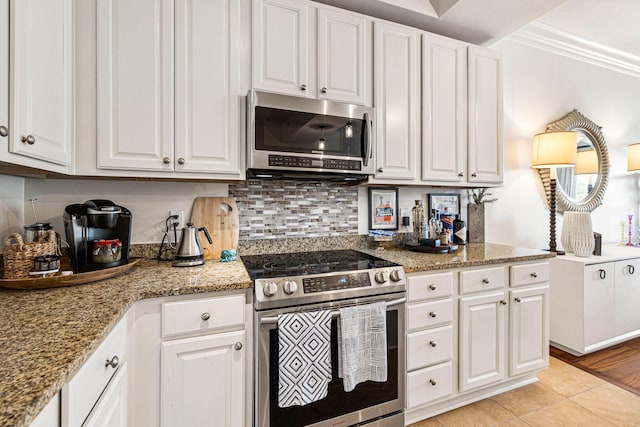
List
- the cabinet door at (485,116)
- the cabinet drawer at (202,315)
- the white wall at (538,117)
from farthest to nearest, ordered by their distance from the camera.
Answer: the white wall at (538,117), the cabinet door at (485,116), the cabinet drawer at (202,315)

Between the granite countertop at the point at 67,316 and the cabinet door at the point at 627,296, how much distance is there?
1800mm

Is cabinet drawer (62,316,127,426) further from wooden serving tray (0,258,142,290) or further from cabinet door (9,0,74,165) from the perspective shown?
cabinet door (9,0,74,165)

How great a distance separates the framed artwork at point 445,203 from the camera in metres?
2.51

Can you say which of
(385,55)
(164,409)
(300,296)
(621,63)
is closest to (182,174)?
(300,296)

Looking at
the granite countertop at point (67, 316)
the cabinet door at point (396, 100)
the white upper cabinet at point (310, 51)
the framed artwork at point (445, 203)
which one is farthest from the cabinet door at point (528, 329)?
the white upper cabinet at point (310, 51)

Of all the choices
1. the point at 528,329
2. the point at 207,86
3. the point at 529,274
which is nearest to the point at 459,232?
the point at 529,274

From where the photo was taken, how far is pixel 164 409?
125 cm

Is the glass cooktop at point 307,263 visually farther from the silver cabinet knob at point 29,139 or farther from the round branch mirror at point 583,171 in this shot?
the round branch mirror at point 583,171

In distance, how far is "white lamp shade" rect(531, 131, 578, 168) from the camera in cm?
260

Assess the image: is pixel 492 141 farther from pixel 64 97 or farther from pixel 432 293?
pixel 64 97

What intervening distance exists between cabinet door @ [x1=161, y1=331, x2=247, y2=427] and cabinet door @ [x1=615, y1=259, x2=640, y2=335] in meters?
3.22

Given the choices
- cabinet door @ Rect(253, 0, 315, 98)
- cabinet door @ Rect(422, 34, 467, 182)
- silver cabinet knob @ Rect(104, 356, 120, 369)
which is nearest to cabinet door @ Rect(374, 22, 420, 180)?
cabinet door @ Rect(422, 34, 467, 182)

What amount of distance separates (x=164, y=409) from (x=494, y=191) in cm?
283

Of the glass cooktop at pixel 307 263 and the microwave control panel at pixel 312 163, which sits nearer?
the glass cooktop at pixel 307 263
